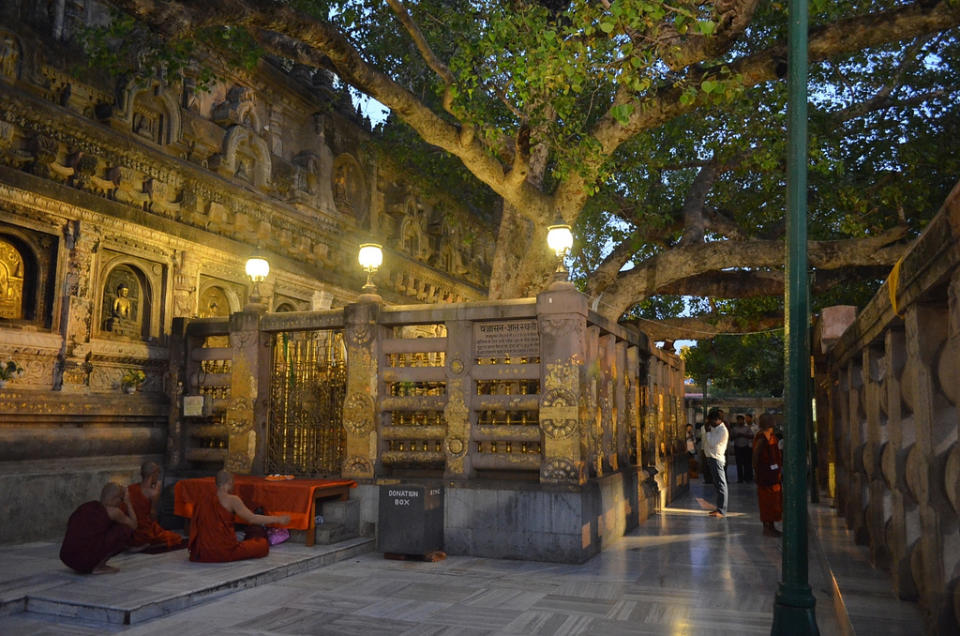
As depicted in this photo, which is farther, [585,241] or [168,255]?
[585,241]

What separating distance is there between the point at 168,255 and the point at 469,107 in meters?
5.61

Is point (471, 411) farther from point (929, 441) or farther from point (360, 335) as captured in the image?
point (929, 441)

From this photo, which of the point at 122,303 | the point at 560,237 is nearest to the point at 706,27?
the point at 560,237

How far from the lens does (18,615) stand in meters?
7.05

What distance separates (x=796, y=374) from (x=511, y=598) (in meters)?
3.88

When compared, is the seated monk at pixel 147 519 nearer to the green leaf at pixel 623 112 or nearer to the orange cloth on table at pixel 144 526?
the orange cloth on table at pixel 144 526

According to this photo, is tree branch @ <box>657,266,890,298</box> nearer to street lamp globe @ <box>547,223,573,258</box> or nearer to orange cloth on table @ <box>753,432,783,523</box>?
orange cloth on table @ <box>753,432,783,523</box>

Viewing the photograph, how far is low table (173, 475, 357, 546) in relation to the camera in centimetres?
988

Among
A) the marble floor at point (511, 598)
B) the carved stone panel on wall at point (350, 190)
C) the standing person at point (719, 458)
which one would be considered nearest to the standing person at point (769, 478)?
the marble floor at point (511, 598)

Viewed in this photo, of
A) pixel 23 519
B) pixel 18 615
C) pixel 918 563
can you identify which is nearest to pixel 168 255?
pixel 23 519

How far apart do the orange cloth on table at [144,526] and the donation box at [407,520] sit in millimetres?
2651

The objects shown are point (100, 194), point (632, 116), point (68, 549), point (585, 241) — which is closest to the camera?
point (68, 549)

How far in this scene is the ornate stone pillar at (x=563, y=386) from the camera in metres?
9.85

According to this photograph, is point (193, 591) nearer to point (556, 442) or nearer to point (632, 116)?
point (556, 442)
